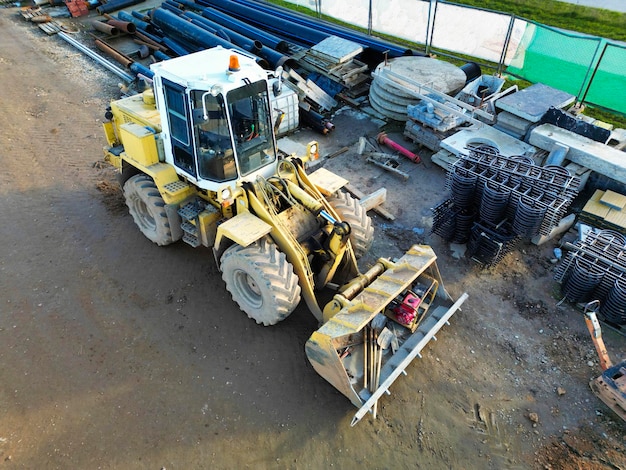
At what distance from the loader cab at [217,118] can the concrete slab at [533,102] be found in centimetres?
520

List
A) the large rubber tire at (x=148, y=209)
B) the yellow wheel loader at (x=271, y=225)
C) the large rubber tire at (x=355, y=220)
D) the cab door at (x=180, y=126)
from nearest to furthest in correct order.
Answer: the yellow wheel loader at (x=271, y=225), the cab door at (x=180, y=126), the large rubber tire at (x=355, y=220), the large rubber tire at (x=148, y=209)

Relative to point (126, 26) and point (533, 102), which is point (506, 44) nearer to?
point (533, 102)

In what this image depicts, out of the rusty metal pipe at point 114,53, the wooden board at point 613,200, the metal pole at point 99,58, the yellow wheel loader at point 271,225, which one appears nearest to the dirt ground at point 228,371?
the yellow wheel loader at point 271,225

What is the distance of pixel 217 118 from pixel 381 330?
3234mm

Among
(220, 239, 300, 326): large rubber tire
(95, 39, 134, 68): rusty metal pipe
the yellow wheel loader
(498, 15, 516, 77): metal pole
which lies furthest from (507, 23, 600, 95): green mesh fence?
(95, 39, 134, 68): rusty metal pipe

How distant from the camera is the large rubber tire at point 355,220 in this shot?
626cm

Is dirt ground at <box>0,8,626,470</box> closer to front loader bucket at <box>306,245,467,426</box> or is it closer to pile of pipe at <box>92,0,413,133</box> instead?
front loader bucket at <box>306,245,467,426</box>

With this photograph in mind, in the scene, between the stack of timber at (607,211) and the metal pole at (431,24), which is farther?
the metal pole at (431,24)

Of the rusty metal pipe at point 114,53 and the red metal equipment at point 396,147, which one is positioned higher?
the rusty metal pipe at point 114,53

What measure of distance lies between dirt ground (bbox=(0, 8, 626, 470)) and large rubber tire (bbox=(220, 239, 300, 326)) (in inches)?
22.3

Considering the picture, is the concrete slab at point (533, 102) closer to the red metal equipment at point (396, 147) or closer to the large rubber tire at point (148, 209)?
the red metal equipment at point (396, 147)

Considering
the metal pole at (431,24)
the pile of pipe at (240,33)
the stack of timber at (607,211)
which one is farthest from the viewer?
the metal pole at (431,24)

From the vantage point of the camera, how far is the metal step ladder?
6348mm

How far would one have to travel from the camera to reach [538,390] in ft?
18.0
